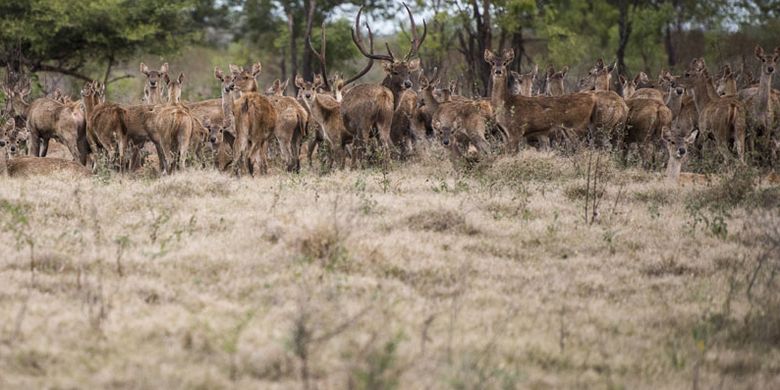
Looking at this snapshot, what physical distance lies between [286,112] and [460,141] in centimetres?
262

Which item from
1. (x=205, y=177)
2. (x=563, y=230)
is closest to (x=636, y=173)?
(x=563, y=230)

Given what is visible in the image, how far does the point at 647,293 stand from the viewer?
8344 millimetres

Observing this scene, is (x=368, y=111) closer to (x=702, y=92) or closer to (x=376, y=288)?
(x=702, y=92)

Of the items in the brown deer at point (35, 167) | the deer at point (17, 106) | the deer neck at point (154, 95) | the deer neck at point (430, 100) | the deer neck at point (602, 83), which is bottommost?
the brown deer at point (35, 167)

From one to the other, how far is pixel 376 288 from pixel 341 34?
26.5 meters

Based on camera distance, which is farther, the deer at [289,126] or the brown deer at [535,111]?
the brown deer at [535,111]

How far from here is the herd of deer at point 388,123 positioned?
13.9m

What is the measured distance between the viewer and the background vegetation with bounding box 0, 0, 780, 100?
88.4 feet

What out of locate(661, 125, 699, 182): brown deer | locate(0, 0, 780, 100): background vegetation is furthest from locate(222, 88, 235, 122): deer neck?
locate(0, 0, 780, 100): background vegetation

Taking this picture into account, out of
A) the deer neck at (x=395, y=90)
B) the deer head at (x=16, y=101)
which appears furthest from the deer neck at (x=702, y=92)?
the deer head at (x=16, y=101)

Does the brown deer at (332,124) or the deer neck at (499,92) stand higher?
the deer neck at (499,92)

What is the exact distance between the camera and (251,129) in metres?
13.5

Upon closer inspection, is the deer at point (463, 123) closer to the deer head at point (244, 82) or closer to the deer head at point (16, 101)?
the deer head at point (244, 82)

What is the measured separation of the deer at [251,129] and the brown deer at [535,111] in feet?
11.1
